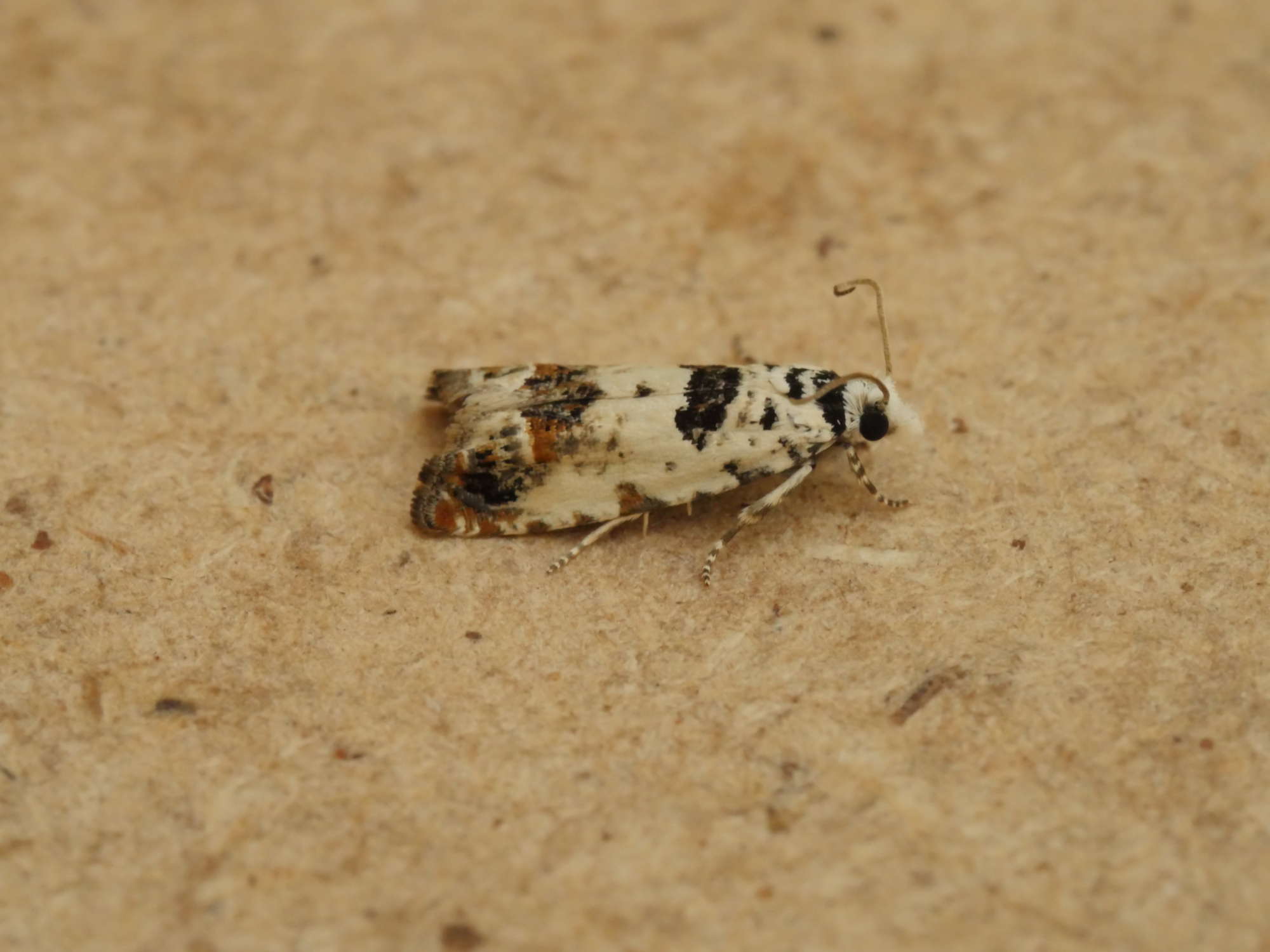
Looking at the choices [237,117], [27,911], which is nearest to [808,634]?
[27,911]

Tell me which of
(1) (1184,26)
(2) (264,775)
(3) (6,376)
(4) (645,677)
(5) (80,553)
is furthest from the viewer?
(1) (1184,26)

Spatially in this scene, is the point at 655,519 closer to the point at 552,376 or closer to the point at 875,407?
the point at 552,376

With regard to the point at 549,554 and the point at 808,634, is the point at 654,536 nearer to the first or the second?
the point at 549,554

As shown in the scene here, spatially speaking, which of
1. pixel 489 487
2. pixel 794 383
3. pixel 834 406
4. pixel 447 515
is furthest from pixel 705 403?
pixel 447 515

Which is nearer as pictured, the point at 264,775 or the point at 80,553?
the point at 264,775

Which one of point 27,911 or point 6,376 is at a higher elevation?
point 6,376

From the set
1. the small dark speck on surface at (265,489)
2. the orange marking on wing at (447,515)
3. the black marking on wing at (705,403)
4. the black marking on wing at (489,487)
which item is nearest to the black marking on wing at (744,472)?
the black marking on wing at (705,403)

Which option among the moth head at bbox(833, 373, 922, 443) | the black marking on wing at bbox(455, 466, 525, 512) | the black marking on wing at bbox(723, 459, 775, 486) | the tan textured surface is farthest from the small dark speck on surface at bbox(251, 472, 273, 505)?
the moth head at bbox(833, 373, 922, 443)

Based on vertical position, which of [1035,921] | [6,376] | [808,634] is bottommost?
[1035,921]

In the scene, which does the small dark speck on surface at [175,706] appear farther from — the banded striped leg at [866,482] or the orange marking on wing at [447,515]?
the banded striped leg at [866,482]
